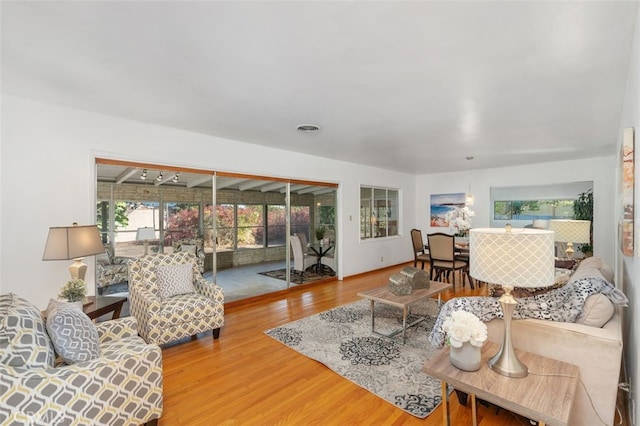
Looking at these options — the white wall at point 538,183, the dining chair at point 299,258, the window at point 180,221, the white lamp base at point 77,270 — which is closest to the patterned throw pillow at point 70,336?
the white lamp base at point 77,270

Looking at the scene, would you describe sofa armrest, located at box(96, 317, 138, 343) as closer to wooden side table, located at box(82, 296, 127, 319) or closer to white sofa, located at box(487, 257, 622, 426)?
wooden side table, located at box(82, 296, 127, 319)

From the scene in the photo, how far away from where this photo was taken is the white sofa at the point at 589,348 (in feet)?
5.53

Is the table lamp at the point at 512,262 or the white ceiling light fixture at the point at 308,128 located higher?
the white ceiling light fixture at the point at 308,128

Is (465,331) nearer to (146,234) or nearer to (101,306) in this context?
(101,306)

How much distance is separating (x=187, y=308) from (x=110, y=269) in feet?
3.87

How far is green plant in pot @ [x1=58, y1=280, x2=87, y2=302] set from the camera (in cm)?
255

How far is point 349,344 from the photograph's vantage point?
314cm

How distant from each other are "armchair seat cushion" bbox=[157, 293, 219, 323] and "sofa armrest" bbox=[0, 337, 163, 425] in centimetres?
95

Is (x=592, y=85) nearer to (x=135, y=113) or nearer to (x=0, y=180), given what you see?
(x=135, y=113)

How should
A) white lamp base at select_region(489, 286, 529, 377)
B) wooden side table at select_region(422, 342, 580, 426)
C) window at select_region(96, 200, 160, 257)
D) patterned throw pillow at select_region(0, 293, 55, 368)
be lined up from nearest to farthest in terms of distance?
wooden side table at select_region(422, 342, 580, 426) → patterned throw pillow at select_region(0, 293, 55, 368) → white lamp base at select_region(489, 286, 529, 377) → window at select_region(96, 200, 160, 257)

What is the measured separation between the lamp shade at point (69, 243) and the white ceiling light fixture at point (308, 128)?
2.47m

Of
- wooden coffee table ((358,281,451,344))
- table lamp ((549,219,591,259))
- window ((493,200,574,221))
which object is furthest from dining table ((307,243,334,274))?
window ((493,200,574,221))

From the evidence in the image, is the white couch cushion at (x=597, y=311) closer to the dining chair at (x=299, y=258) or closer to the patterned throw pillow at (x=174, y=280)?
the patterned throw pillow at (x=174, y=280)

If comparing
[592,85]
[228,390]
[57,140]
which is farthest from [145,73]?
[592,85]
